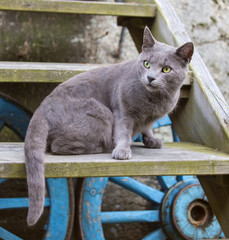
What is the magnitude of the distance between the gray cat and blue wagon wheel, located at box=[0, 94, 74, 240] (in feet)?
1.88

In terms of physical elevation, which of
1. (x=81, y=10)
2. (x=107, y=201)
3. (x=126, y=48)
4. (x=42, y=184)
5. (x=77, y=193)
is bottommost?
(x=107, y=201)

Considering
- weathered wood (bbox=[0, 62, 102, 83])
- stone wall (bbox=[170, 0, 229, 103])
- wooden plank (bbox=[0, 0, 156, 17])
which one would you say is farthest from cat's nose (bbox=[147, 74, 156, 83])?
stone wall (bbox=[170, 0, 229, 103])

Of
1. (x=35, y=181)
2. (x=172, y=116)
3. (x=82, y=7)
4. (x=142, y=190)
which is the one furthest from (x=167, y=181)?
(x=35, y=181)

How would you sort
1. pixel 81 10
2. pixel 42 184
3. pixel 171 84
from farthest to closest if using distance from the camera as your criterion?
pixel 81 10
pixel 171 84
pixel 42 184

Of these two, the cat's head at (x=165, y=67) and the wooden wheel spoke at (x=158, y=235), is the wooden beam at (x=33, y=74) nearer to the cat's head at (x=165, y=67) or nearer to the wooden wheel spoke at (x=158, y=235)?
the cat's head at (x=165, y=67)

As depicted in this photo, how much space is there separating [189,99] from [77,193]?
882 millimetres

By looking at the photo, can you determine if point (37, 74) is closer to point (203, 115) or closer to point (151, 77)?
point (151, 77)

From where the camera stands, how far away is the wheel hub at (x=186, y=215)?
2.02 metres

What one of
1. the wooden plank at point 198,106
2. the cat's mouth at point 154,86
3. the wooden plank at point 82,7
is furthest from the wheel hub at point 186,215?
the wooden plank at point 82,7

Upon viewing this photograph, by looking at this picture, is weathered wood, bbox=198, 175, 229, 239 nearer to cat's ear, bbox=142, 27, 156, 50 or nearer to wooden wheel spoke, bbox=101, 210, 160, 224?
cat's ear, bbox=142, 27, 156, 50

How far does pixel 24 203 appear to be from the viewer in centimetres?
200

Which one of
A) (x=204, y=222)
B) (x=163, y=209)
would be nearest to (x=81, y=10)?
(x=163, y=209)

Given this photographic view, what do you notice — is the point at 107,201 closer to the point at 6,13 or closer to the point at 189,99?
the point at 189,99

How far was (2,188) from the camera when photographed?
2.31 m
